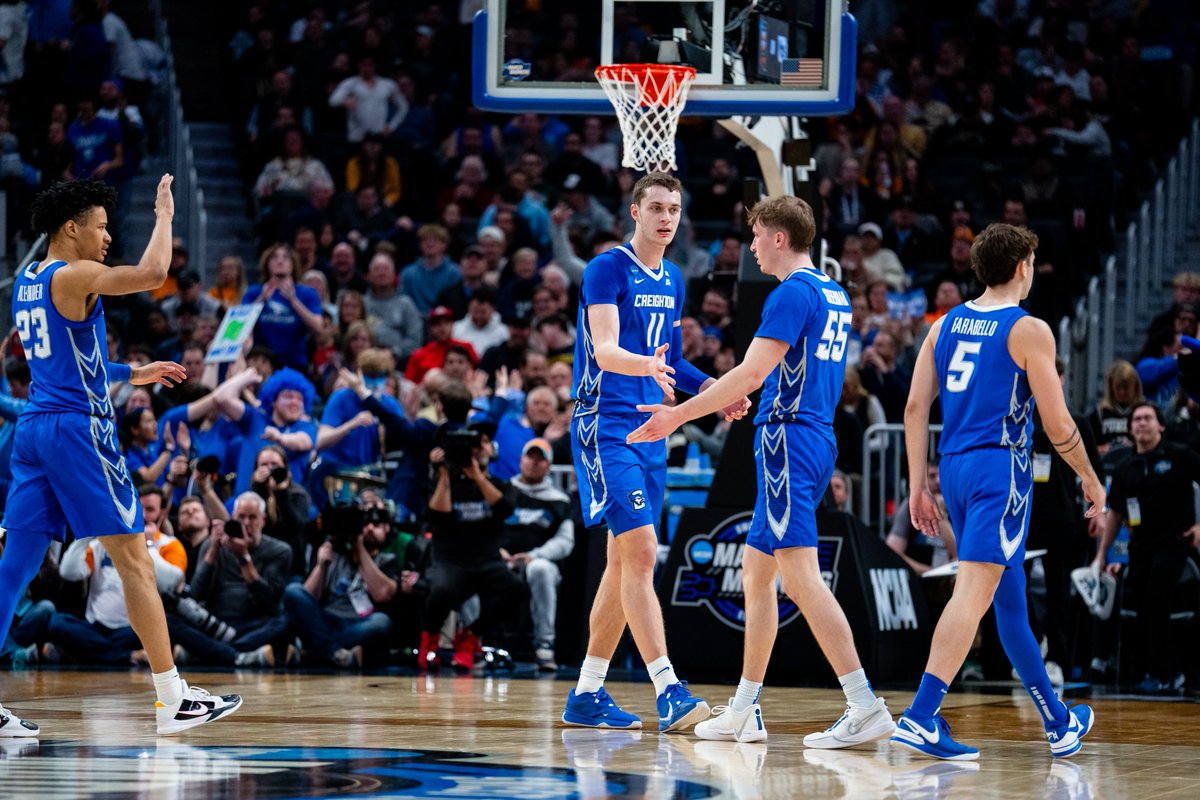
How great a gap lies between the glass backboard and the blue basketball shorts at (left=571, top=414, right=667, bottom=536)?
10.1 feet

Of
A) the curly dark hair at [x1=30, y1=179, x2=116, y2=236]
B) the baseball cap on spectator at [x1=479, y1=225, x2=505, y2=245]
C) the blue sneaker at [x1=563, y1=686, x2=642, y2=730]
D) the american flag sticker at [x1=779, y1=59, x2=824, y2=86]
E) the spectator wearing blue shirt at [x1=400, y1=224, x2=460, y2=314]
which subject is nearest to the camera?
the curly dark hair at [x1=30, y1=179, x2=116, y2=236]

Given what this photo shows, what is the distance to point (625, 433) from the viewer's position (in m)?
8.18

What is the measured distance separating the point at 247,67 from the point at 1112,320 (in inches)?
459

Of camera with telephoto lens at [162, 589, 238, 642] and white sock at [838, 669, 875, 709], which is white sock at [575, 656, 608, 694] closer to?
white sock at [838, 669, 875, 709]

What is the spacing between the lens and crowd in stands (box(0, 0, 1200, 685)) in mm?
13078

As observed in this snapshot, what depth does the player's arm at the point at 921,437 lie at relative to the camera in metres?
7.33

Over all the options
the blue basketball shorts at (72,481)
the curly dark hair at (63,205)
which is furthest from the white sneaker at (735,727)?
the curly dark hair at (63,205)

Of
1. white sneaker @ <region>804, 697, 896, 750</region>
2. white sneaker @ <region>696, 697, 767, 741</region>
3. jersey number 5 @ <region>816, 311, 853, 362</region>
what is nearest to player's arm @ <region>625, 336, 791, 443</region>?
jersey number 5 @ <region>816, 311, 853, 362</region>

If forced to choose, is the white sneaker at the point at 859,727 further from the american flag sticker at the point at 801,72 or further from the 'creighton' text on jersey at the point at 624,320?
the american flag sticker at the point at 801,72

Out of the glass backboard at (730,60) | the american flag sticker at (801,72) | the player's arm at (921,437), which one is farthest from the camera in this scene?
the american flag sticker at (801,72)

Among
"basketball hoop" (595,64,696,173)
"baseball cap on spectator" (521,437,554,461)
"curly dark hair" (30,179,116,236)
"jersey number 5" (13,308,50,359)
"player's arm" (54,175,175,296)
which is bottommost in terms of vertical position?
"baseball cap on spectator" (521,437,554,461)

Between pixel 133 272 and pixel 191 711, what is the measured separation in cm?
196

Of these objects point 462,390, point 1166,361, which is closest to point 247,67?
point 462,390

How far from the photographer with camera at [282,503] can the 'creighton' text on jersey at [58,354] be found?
18.0 ft
